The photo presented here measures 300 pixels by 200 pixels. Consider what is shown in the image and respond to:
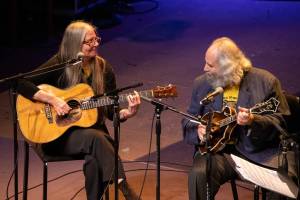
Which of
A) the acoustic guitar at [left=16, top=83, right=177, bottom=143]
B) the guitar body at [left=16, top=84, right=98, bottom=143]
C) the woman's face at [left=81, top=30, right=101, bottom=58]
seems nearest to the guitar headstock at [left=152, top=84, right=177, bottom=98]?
the acoustic guitar at [left=16, top=83, right=177, bottom=143]

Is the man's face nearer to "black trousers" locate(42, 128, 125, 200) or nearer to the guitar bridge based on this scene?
"black trousers" locate(42, 128, 125, 200)

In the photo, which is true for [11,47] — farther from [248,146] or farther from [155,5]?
[248,146]

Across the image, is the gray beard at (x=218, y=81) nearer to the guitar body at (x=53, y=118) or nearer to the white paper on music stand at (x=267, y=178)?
the white paper on music stand at (x=267, y=178)

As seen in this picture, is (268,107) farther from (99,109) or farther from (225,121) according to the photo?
(99,109)

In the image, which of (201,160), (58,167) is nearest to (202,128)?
(201,160)

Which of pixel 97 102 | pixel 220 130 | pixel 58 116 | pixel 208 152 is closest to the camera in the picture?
pixel 208 152

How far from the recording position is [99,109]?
5.17m

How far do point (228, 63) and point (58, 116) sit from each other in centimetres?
135

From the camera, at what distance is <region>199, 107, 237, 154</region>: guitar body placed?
471cm

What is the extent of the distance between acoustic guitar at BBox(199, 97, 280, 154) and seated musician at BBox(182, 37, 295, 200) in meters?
0.02

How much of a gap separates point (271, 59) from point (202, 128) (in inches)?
202

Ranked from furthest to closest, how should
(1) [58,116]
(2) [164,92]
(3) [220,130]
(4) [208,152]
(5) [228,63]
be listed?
(1) [58,116] → (5) [228,63] → (3) [220,130] → (2) [164,92] → (4) [208,152]

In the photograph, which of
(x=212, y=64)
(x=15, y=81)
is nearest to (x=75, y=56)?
(x=15, y=81)

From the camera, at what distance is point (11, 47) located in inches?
423
